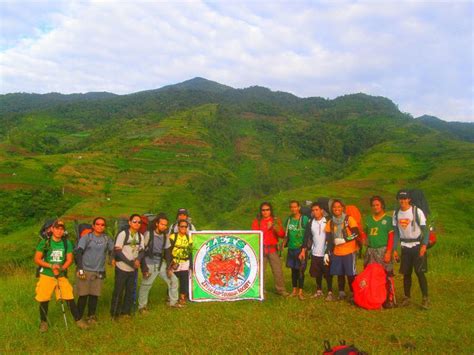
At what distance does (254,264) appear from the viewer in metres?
7.65

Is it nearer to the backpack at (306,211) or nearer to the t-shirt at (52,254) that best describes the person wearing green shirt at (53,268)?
the t-shirt at (52,254)

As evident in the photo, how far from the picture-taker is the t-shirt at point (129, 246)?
6582mm

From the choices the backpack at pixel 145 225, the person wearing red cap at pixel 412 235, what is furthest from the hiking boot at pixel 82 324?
the person wearing red cap at pixel 412 235

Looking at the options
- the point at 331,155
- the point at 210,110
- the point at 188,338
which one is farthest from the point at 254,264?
the point at 210,110

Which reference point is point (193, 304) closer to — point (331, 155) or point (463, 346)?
point (463, 346)

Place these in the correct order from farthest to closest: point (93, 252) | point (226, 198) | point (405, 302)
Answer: point (226, 198) → point (405, 302) → point (93, 252)

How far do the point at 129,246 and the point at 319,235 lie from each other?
312 cm

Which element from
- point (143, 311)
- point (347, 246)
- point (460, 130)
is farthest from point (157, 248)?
point (460, 130)

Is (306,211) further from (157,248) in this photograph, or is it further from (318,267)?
(157,248)

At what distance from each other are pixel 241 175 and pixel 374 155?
22.3 metres

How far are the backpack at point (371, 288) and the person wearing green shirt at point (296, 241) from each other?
99 centimetres

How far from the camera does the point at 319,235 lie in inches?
290

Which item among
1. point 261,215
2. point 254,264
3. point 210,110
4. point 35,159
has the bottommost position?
point 254,264

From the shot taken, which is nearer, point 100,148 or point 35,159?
point 35,159
